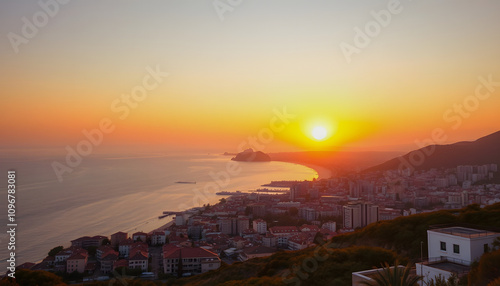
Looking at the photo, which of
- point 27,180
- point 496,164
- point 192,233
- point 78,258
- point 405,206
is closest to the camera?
point 78,258

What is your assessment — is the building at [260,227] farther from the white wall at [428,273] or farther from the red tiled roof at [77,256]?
the white wall at [428,273]

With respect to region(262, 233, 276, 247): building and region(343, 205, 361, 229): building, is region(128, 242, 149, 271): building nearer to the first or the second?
region(262, 233, 276, 247): building

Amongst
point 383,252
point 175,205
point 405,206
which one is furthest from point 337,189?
point 383,252

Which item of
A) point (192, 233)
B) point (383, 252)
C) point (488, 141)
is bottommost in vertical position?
point (192, 233)

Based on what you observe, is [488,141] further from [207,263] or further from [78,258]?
[78,258]

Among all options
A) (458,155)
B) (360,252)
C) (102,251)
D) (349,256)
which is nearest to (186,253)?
(102,251)
